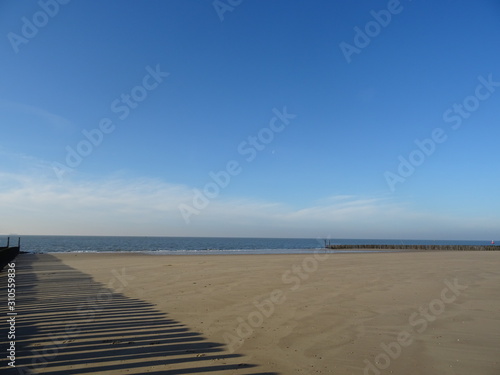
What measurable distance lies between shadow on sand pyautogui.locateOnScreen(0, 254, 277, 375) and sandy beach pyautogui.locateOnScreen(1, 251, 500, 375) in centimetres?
2

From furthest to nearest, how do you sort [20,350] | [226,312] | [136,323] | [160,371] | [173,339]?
[226,312], [136,323], [173,339], [20,350], [160,371]

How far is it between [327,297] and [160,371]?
6070 mm

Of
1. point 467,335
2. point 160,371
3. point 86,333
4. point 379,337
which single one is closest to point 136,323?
point 86,333

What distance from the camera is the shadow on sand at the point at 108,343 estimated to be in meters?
4.75

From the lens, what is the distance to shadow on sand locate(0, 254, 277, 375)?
4.75m

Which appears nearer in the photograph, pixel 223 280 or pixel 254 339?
pixel 254 339

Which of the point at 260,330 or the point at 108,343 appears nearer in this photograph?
the point at 108,343

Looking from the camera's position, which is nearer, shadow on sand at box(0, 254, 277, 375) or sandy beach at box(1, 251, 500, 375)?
shadow on sand at box(0, 254, 277, 375)

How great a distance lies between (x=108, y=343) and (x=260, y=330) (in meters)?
2.72

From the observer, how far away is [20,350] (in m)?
5.39

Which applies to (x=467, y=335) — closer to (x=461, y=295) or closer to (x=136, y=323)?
(x=461, y=295)

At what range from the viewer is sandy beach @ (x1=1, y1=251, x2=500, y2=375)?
488 centimetres

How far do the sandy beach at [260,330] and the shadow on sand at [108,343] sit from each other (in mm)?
18

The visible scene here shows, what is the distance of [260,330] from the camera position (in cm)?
651
